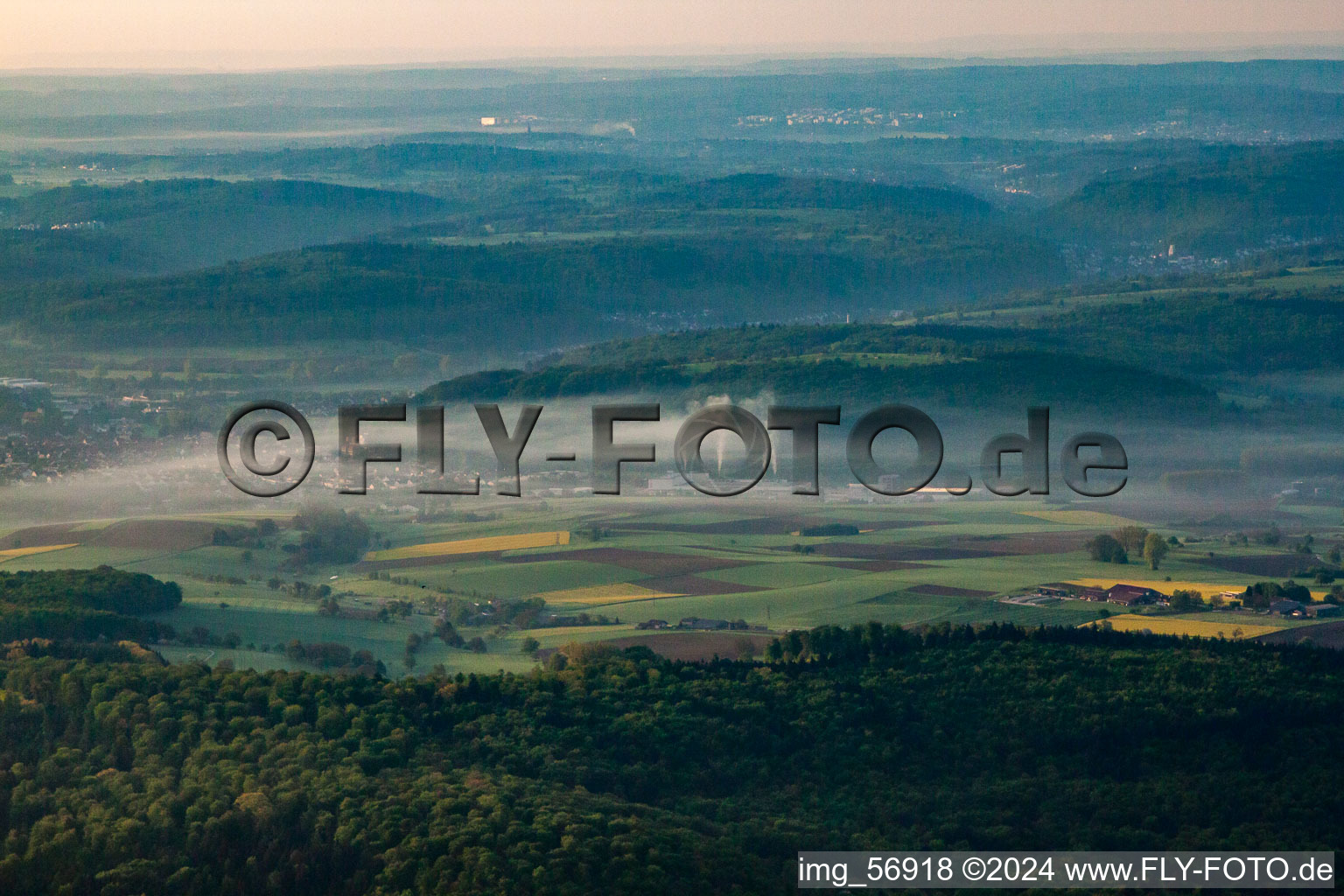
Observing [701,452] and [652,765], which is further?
[701,452]

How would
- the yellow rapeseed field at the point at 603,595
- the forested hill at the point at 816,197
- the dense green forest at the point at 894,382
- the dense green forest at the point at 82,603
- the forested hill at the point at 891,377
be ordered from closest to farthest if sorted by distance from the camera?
the dense green forest at the point at 82,603, the yellow rapeseed field at the point at 603,595, the dense green forest at the point at 894,382, the forested hill at the point at 891,377, the forested hill at the point at 816,197

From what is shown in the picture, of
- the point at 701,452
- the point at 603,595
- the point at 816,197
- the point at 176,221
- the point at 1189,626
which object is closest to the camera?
the point at 1189,626

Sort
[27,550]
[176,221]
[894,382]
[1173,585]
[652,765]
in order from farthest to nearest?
[176,221] → [894,382] → [27,550] → [1173,585] → [652,765]

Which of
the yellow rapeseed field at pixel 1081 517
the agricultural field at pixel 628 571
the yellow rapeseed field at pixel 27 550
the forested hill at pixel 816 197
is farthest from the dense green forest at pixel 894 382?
the forested hill at pixel 816 197

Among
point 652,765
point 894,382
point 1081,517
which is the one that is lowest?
point 652,765

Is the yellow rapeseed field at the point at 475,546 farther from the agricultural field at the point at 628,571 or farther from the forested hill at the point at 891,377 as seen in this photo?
the forested hill at the point at 891,377

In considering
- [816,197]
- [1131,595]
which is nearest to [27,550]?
[1131,595]

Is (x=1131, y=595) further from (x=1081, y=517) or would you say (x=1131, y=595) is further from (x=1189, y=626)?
(x=1081, y=517)

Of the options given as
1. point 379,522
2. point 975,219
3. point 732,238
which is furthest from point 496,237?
point 379,522
